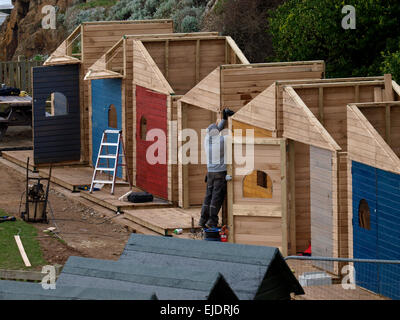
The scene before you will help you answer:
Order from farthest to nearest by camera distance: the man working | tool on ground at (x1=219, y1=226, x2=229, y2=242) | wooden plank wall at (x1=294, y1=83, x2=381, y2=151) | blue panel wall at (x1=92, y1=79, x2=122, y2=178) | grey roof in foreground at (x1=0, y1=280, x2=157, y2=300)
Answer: blue panel wall at (x1=92, y1=79, x2=122, y2=178) → the man working → tool on ground at (x1=219, y1=226, x2=229, y2=242) → wooden plank wall at (x1=294, y1=83, x2=381, y2=151) → grey roof in foreground at (x1=0, y1=280, x2=157, y2=300)

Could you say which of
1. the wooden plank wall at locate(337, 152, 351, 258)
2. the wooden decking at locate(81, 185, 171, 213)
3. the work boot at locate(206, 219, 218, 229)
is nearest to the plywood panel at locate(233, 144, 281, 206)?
the work boot at locate(206, 219, 218, 229)

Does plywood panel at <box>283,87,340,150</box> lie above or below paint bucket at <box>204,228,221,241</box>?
above

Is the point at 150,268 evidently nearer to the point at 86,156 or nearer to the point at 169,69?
the point at 169,69

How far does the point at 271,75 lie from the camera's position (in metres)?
18.6

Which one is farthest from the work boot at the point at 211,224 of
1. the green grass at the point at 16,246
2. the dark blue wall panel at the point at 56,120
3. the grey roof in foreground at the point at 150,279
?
the dark blue wall panel at the point at 56,120

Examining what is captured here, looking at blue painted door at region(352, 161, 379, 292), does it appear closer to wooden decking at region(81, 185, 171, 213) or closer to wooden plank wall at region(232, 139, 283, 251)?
wooden plank wall at region(232, 139, 283, 251)

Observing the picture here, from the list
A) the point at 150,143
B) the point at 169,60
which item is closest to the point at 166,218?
the point at 150,143

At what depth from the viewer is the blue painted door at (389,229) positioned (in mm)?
13867

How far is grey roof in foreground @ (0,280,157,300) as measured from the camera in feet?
27.7

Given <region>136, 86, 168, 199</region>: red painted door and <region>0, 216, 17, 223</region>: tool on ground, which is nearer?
<region>0, 216, 17, 223</region>: tool on ground

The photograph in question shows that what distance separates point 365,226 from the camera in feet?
48.5

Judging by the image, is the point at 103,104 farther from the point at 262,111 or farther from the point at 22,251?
the point at 262,111

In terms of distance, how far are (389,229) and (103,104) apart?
39.1ft

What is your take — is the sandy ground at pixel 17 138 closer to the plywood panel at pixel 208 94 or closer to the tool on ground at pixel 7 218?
the tool on ground at pixel 7 218
